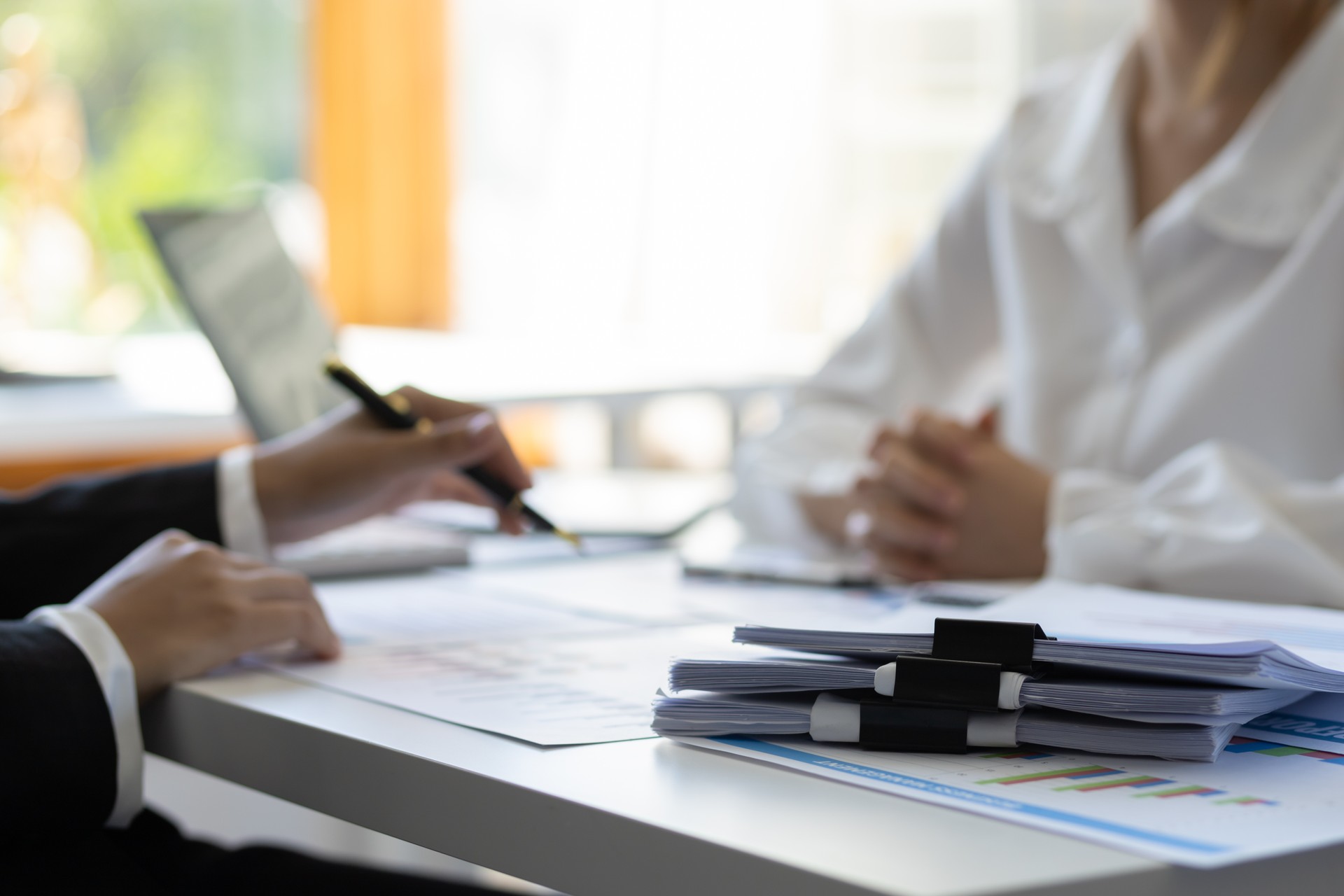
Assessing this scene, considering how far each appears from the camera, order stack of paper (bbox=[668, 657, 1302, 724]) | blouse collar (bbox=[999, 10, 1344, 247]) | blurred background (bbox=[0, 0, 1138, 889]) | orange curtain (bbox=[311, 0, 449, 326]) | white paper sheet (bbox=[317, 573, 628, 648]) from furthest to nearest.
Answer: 1. orange curtain (bbox=[311, 0, 449, 326])
2. blurred background (bbox=[0, 0, 1138, 889])
3. blouse collar (bbox=[999, 10, 1344, 247])
4. white paper sheet (bbox=[317, 573, 628, 648])
5. stack of paper (bbox=[668, 657, 1302, 724])

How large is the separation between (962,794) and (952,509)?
0.55m

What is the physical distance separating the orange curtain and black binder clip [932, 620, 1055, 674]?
3.39 m

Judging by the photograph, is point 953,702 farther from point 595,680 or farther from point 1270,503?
point 1270,503

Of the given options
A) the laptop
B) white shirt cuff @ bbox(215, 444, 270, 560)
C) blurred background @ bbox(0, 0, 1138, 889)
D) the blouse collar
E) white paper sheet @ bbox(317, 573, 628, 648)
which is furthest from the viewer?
blurred background @ bbox(0, 0, 1138, 889)

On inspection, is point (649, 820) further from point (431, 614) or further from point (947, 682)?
point (431, 614)

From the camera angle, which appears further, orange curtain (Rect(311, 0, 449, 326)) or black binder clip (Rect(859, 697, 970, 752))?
orange curtain (Rect(311, 0, 449, 326))

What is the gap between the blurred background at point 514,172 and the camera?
307cm

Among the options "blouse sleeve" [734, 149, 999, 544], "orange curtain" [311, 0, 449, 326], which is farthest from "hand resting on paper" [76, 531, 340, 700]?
"orange curtain" [311, 0, 449, 326]

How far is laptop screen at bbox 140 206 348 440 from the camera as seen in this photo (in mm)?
1077

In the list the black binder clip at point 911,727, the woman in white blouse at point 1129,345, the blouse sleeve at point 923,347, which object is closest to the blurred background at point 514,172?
the blouse sleeve at point 923,347

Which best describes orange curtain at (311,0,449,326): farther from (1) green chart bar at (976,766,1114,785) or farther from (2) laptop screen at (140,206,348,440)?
(1) green chart bar at (976,766,1114,785)

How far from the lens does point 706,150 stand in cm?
347

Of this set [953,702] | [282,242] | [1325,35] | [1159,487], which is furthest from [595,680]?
[1325,35]

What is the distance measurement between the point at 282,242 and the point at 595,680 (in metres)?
0.64
